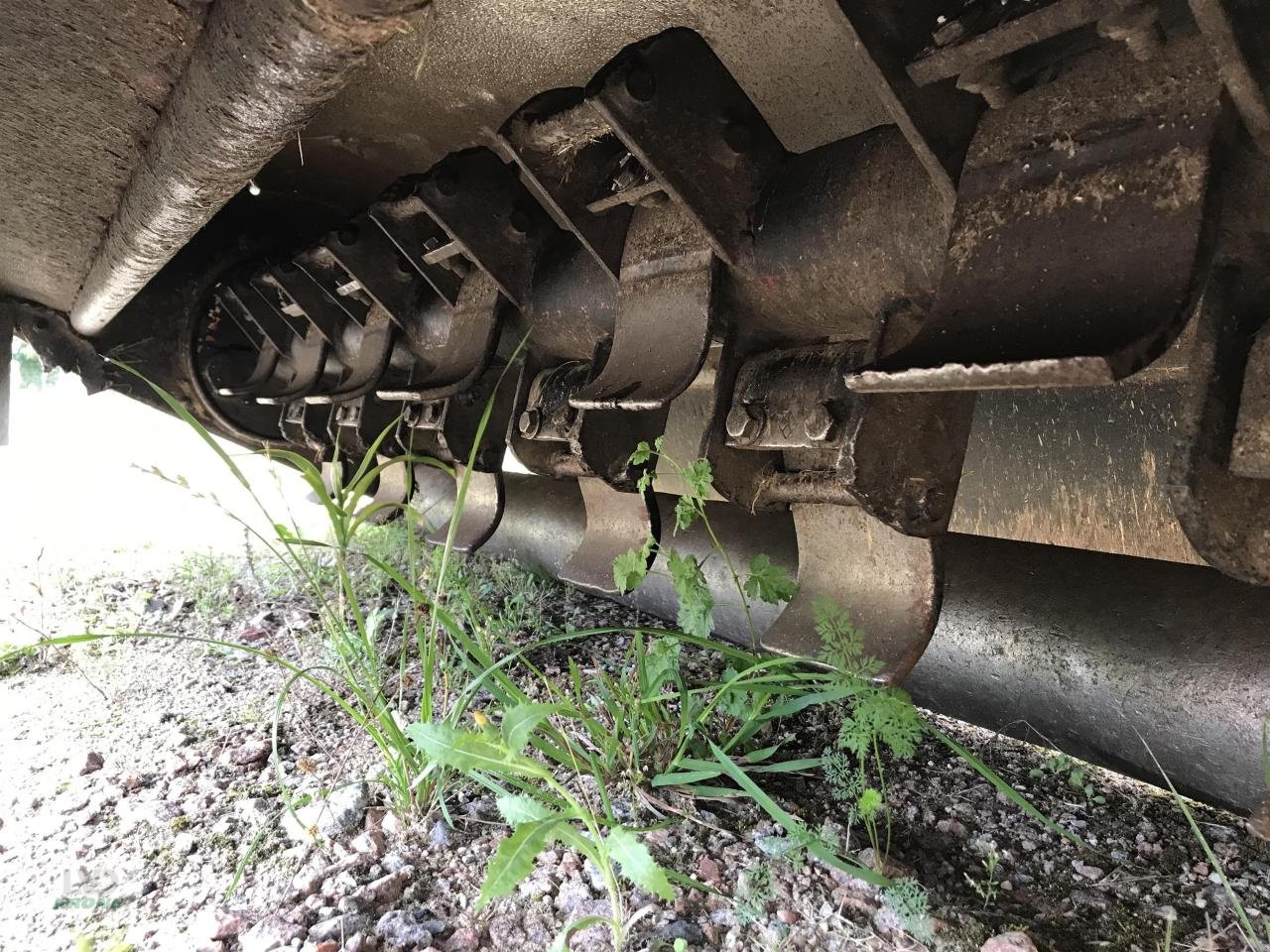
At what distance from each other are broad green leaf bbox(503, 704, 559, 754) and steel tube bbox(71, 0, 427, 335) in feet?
2.56

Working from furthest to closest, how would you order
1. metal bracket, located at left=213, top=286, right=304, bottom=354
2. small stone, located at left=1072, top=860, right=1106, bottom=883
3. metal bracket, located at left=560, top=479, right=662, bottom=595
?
metal bracket, located at left=213, top=286, right=304, bottom=354
metal bracket, located at left=560, top=479, right=662, bottom=595
small stone, located at left=1072, top=860, right=1106, bottom=883

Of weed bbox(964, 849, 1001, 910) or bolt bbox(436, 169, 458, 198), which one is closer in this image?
weed bbox(964, 849, 1001, 910)

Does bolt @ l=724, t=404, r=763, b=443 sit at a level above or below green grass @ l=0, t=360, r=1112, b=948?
above

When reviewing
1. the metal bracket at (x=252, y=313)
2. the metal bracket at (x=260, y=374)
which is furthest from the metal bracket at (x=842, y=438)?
the metal bracket at (x=260, y=374)

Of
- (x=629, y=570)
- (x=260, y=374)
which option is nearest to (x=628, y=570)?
(x=629, y=570)

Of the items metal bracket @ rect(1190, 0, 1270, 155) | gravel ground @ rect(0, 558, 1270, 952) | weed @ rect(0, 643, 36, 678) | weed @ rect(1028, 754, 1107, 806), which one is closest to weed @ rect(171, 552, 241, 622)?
weed @ rect(0, 643, 36, 678)

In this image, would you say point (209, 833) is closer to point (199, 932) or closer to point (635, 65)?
point (199, 932)

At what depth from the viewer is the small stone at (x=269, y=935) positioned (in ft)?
3.30

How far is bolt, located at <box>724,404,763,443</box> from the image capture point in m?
1.35

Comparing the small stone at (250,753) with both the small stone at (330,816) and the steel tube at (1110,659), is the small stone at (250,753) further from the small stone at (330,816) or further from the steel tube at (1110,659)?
the steel tube at (1110,659)

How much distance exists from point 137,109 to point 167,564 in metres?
1.94

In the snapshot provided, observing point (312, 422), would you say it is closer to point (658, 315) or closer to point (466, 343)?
point (466, 343)

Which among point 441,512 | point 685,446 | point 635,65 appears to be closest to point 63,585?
point 441,512

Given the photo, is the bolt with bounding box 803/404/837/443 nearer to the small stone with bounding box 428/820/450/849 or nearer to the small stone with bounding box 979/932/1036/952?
the small stone with bounding box 979/932/1036/952
